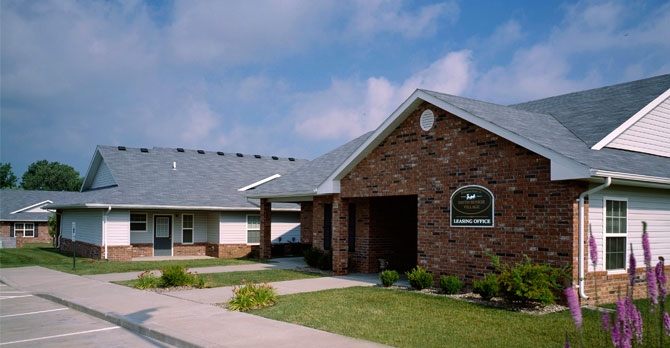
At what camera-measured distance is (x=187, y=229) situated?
1108 inches

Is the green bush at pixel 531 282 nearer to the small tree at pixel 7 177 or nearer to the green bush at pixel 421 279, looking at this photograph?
the green bush at pixel 421 279

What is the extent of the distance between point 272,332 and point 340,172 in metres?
8.65

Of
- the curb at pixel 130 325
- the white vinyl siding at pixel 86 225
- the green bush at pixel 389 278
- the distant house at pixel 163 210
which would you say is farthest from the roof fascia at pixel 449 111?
the white vinyl siding at pixel 86 225

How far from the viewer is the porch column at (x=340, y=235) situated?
58.5 feet

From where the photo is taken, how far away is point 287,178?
24469 mm

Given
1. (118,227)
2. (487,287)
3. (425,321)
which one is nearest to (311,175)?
(118,227)

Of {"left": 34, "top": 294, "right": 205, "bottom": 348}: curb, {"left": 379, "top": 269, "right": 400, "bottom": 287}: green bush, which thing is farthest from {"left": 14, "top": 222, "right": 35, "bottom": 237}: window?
{"left": 379, "top": 269, "right": 400, "bottom": 287}: green bush

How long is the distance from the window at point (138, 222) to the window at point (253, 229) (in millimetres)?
5086

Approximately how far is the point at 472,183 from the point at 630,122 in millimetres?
4430

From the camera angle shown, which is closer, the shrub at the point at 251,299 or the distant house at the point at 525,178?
the distant house at the point at 525,178

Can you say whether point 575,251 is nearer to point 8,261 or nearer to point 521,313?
point 521,313

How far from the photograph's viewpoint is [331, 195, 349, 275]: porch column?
17.8 metres

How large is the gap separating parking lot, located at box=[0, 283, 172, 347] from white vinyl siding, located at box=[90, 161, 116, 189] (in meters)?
16.1

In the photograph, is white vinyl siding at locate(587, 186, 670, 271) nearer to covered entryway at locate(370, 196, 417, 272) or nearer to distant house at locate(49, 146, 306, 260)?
covered entryway at locate(370, 196, 417, 272)
